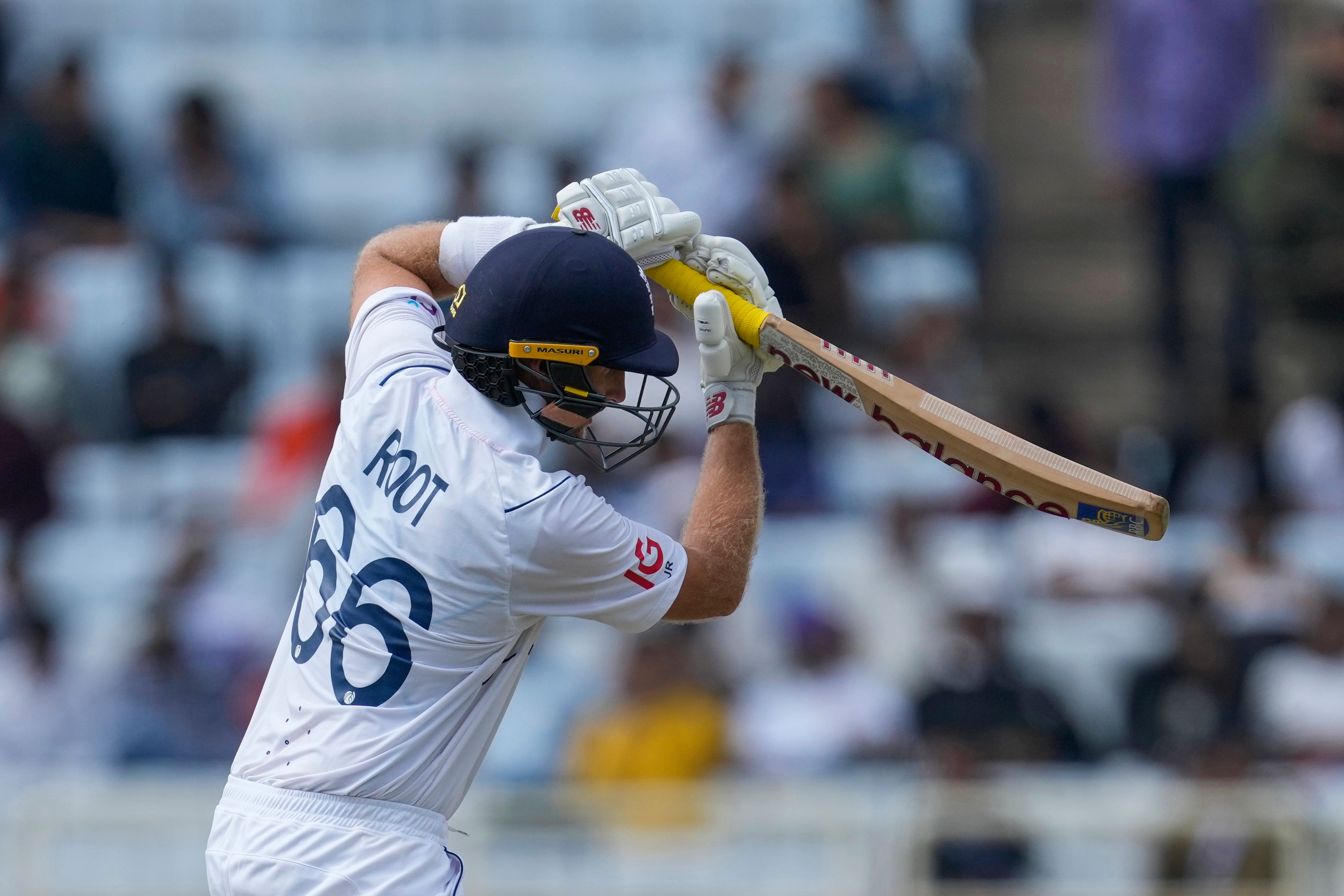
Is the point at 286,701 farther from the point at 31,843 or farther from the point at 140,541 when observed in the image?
the point at 140,541

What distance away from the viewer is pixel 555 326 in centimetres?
346

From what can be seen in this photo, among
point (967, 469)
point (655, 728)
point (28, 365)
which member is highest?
point (967, 469)

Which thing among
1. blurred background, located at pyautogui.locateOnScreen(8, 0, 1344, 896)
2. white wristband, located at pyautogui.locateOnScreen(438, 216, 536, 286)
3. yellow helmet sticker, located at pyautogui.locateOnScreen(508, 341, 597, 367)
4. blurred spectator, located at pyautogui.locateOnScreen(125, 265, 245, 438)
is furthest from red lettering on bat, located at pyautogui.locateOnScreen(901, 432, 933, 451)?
blurred spectator, located at pyautogui.locateOnScreen(125, 265, 245, 438)

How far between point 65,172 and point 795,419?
12.8 feet

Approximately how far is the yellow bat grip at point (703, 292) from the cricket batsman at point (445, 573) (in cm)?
20

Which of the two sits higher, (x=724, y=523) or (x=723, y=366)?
(x=723, y=366)

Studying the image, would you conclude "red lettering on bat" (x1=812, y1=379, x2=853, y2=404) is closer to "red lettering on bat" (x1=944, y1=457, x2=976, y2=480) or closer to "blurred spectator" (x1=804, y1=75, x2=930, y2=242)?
"red lettering on bat" (x1=944, y1=457, x2=976, y2=480)

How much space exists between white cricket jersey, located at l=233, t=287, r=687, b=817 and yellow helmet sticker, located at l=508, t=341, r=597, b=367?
0.15 meters

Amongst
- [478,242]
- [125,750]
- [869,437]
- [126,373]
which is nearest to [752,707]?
[869,437]

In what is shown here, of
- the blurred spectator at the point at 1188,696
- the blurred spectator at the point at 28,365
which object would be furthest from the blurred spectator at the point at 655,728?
the blurred spectator at the point at 28,365

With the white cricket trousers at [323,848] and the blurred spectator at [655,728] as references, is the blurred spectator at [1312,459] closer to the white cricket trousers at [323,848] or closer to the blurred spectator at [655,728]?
the blurred spectator at [655,728]

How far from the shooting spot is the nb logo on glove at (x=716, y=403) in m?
3.81

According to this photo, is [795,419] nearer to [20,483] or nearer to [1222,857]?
[1222,857]

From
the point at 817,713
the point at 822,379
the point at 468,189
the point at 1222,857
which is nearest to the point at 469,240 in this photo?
the point at 822,379
